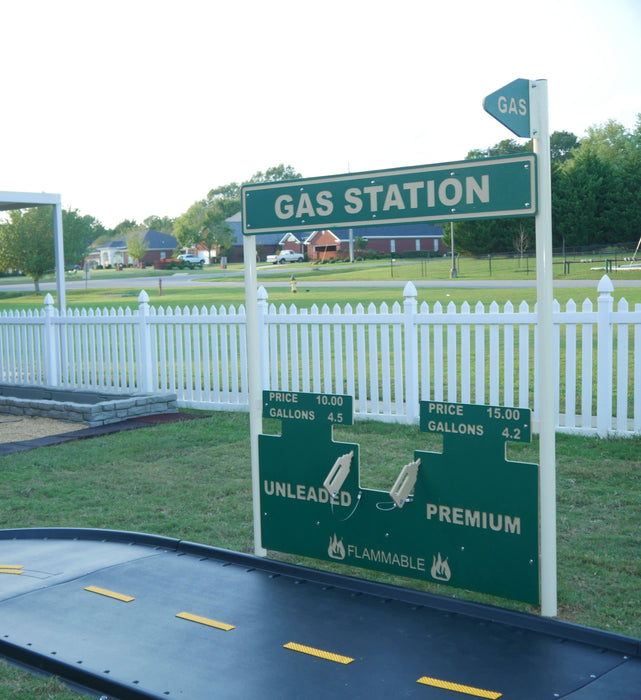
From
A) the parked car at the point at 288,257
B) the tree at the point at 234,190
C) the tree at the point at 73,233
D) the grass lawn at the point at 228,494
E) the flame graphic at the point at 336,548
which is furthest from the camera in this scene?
the tree at the point at 234,190

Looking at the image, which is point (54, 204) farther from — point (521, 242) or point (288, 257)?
point (288, 257)

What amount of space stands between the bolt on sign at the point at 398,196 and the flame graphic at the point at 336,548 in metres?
1.81

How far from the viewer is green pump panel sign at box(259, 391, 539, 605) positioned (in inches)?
161

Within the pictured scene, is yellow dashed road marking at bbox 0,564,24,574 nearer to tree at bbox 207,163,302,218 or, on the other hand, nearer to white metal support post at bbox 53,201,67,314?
white metal support post at bbox 53,201,67,314

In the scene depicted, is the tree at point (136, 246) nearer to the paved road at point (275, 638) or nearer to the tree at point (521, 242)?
the tree at point (521, 242)

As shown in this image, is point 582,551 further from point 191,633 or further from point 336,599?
point 191,633

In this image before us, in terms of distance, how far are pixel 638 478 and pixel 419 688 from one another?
4.09 meters

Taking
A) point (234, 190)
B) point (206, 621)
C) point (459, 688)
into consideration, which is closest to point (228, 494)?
point (206, 621)

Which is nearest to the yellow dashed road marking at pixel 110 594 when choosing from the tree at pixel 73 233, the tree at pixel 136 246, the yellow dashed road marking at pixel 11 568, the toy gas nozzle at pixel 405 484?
the yellow dashed road marking at pixel 11 568

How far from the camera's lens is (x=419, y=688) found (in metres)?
3.34

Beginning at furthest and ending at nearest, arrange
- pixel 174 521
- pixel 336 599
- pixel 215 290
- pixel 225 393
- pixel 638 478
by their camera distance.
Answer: pixel 215 290 → pixel 225 393 → pixel 638 478 → pixel 174 521 → pixel 336 599

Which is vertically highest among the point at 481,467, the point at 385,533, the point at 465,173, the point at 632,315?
the point at 465,173

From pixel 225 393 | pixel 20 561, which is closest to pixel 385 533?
pixel 20 561

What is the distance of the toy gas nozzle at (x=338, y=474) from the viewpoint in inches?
181
